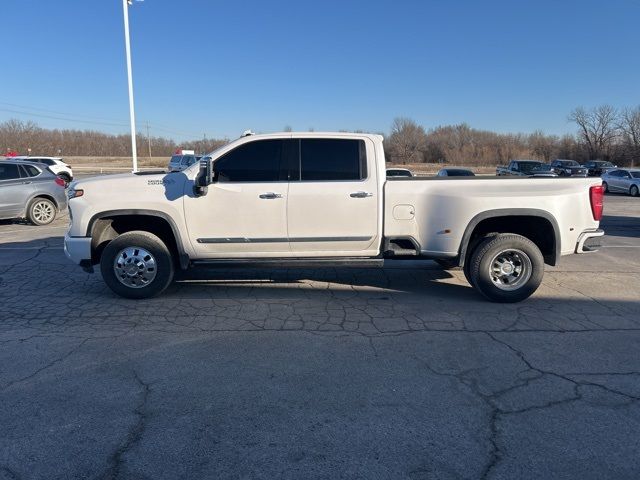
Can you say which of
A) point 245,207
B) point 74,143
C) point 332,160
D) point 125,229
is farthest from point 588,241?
point 74,143

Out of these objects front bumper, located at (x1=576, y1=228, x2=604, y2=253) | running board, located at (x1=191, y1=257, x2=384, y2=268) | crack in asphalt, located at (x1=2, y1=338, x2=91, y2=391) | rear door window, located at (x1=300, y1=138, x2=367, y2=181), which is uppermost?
rear door window, located at (x1=300, y1=138, x2=367, y2=181)

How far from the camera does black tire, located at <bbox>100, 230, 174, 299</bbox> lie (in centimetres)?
578

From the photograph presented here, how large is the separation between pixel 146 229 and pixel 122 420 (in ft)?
11.0

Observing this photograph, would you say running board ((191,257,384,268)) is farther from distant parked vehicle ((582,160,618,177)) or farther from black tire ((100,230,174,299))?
distant parked vehicle ((582,160,618,177))

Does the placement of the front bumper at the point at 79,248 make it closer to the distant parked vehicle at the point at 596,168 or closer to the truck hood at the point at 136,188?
the truck hood at the point at 136,188

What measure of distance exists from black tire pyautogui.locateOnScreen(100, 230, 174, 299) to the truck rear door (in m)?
1.62

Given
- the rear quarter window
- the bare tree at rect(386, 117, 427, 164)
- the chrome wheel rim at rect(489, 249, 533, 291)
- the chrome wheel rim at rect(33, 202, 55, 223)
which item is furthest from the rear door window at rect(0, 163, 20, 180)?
the bare tree at rect(386, 117, 427, 164)

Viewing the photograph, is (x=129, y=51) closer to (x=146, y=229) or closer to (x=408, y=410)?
→ (x=146, y=229)

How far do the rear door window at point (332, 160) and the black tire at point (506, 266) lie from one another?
1.77 m

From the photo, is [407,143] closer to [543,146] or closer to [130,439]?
[543,146]

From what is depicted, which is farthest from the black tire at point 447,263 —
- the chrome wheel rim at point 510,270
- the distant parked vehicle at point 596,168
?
the distant parked vehicle at point 596,168

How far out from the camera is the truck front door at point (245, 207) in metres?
5.73

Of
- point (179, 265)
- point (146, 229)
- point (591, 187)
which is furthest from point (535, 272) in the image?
point (146, 229)

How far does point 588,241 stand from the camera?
5969 mm
